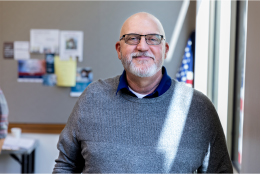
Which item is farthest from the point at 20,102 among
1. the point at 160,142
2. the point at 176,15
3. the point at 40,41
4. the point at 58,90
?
the point at 160,142

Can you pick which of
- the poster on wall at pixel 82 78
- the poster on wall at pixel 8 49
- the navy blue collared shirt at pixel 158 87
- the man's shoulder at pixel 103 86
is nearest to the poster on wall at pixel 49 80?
the poster on wall at pixel 82 78

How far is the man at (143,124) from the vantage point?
4.16 feet

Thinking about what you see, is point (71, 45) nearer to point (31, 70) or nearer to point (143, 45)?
point (31, 70)

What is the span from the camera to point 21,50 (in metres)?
3.11

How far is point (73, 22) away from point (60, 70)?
49 centimetres

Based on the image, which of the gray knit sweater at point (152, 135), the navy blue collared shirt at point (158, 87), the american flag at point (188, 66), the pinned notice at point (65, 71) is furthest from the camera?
the pinned notice at point (65, 71)

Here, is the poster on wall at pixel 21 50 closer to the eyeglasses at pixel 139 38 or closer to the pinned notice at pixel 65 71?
the pinned notice at pixel 65 71

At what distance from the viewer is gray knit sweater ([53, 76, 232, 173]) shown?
4.14 ft

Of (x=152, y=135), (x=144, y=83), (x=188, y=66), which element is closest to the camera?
(x=152, y=135)

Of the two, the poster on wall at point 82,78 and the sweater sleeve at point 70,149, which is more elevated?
the poster on wall at point 82,78

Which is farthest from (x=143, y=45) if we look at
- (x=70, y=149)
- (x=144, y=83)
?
(x=70, y=149)

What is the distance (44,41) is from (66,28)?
0.84ft

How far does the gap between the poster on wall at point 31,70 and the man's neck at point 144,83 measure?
1.91 m

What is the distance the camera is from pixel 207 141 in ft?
4.23
